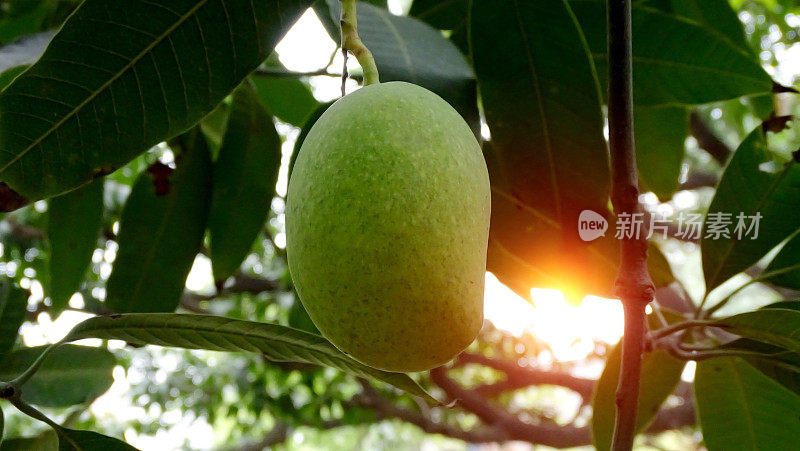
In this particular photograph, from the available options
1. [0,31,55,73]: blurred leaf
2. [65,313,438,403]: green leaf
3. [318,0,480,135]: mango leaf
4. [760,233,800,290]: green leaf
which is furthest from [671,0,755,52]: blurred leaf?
[0,31,55,73]: blurred leaf

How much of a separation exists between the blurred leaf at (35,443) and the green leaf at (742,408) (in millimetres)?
822

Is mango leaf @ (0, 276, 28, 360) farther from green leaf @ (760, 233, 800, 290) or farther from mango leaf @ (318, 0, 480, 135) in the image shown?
green leaf @ (760, 233, 800, 290)

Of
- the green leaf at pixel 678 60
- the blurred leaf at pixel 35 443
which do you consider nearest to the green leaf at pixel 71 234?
the blurred leaf at pixel 35 443

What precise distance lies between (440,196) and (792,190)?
647mm

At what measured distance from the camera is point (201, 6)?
0.66 meters

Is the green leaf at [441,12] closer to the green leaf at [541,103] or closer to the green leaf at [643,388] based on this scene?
the green leaf at [541,103]

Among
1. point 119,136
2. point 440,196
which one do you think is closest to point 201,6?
point 119,136

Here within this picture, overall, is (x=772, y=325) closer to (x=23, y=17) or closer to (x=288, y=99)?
(x=288, y=99)

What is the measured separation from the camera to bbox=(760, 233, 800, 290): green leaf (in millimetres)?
934

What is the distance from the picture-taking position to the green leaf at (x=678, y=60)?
36.7 inches

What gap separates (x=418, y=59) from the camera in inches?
30.3

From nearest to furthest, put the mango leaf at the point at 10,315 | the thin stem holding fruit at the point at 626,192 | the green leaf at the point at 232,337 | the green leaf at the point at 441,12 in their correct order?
the thin stem holding fruit at the point at 626,192, the green leaf at the point at 232,337, the mango leaf at the point at 10,315, the green leaf at the point at 441,12

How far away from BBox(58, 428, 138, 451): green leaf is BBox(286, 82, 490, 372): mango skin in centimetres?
39

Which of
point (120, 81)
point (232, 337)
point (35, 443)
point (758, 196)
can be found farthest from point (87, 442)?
point (758, 196)
